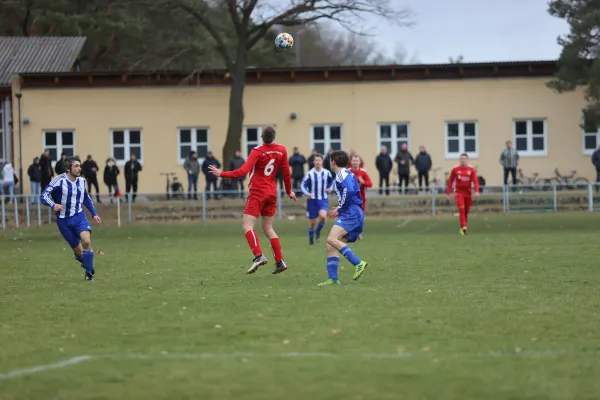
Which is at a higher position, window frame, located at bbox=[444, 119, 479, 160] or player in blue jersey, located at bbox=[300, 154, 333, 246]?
window frame, located at bbox=[444, 119, 479, 160]

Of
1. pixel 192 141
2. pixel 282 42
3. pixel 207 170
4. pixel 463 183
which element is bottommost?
pixel 463 183

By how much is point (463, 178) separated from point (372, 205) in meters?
10.1

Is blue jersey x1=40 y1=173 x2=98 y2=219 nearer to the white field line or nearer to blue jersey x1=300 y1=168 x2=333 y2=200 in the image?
the white field line

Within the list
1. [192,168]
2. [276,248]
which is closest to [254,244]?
[276,248]

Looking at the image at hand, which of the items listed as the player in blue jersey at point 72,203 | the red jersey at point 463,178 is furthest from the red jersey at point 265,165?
the red jersey at point 463,178

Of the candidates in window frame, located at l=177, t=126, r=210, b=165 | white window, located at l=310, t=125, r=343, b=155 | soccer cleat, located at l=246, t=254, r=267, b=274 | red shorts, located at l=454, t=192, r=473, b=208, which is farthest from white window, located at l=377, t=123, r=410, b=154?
soccer cleat, located at l=246, t=254, r=267, b=274

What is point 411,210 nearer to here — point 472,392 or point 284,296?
point 284,296

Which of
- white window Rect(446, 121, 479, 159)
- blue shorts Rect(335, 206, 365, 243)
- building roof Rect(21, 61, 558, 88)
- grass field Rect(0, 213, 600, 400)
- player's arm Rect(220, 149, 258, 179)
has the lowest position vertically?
grass field Rect(0, 213, 600, 400)

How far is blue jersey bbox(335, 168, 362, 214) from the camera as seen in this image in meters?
14.0

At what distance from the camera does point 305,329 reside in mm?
9875

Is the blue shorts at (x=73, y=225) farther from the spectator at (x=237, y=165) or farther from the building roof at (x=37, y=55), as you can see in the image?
the building roof at (x=37, y=55)

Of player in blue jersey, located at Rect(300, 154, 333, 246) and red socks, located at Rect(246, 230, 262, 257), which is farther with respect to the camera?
player in blue jersey, located at Rect(300, 154, 333, 246)

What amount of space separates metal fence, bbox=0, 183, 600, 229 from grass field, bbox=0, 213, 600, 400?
50.7 ft

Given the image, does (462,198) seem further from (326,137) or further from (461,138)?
(326,137)
